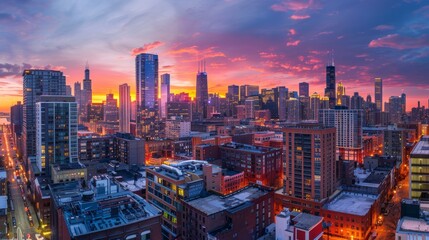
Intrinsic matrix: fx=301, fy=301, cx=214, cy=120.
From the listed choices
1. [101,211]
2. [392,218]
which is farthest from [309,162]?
[101,211]

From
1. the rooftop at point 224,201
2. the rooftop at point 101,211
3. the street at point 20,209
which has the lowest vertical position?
the street at point 20,209

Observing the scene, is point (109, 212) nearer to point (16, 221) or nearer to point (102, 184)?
point (102, 184)

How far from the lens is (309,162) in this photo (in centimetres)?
9200

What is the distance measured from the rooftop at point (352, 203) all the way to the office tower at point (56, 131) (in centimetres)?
9887

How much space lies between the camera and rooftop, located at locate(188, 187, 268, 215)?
65481mm

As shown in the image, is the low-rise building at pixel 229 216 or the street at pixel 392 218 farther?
the street at pixel 392 218

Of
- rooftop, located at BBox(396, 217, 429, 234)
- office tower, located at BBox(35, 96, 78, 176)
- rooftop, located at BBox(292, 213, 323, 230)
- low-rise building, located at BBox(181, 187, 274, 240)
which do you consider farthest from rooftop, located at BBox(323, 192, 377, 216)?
office tower, located at BBox(35, 96, 78, 176)

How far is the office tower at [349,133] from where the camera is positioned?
17866cm

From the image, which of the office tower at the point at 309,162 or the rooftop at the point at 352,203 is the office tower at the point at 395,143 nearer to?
the rooftop at the point at 352,203

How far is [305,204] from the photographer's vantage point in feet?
294

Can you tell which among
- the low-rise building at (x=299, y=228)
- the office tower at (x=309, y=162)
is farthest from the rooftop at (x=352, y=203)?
the low-rise building at (x=299, y=228)

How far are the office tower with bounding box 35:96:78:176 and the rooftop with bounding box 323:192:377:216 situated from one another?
98866mm

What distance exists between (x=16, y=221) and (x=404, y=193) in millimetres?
140800

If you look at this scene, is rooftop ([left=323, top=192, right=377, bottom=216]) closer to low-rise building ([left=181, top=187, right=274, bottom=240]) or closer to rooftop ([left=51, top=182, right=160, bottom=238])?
low-rise building ([left=181, top=187, right=274, bottom=240])
